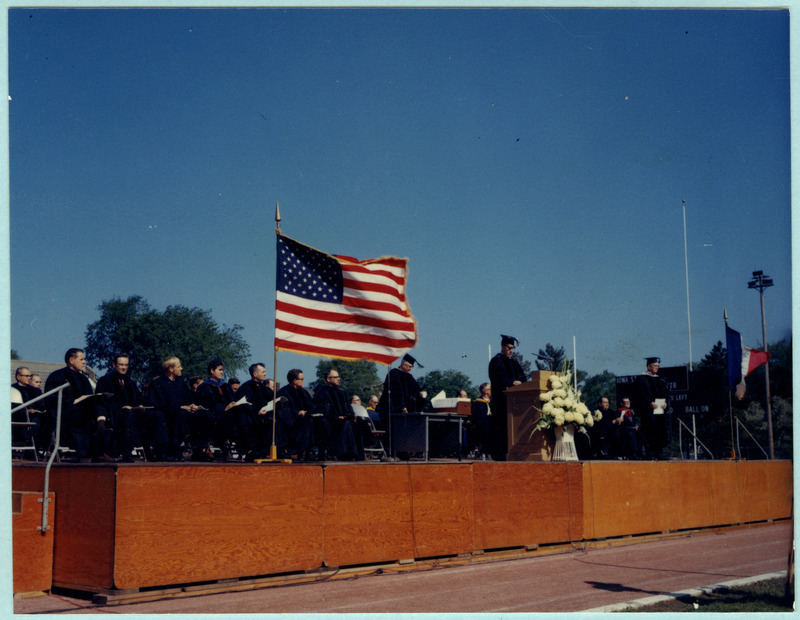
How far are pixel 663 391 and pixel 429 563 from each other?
28.9 feet

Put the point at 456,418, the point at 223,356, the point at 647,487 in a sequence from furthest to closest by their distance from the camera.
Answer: the point at 223,356 → the point at 647,487 → the point at 456,418

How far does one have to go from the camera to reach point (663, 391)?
1731 cm

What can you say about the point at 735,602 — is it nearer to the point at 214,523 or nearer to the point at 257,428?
the point at 214,523

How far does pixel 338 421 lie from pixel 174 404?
258 centimetres

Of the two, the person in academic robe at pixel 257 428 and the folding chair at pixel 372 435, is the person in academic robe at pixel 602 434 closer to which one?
the folding chair at pixel 372 435

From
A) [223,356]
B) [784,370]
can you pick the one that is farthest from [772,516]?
[223,356]

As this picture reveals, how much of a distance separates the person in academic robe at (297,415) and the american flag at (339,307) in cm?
275

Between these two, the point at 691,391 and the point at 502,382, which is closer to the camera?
the point at 502,382

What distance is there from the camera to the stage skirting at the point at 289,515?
7.68 metres

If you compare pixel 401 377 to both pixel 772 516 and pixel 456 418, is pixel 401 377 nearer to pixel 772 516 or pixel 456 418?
pixel 456 418

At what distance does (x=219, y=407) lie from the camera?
12.9 m

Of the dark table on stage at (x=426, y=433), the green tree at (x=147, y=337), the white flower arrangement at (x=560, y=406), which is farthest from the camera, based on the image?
the green tree at (x=147, y=337)

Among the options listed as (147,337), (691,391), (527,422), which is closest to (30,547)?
(527,422)

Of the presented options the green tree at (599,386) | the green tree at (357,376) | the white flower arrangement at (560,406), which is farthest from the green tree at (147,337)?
the white flower arrangement at (560,406)
